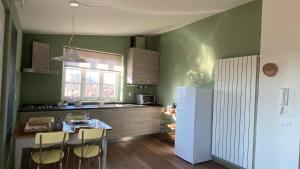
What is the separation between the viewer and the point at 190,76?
4.84m

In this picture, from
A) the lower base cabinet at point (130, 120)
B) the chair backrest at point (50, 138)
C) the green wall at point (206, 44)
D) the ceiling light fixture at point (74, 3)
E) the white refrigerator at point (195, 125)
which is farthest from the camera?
the lower base cabinet at point (130, 120)

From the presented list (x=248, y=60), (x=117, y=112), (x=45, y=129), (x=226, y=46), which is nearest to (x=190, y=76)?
(x=226, y=46)

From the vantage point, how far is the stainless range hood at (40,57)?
4387 mm

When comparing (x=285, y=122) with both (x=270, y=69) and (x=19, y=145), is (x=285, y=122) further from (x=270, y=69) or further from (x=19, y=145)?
(x=19, y=145)

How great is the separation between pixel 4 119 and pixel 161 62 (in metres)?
4.21

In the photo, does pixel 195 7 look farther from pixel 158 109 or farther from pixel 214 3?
pixel 158 109

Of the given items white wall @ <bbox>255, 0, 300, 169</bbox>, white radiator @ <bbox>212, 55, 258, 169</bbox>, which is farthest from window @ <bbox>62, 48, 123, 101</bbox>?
white wall @ <bbox>255, 0, 300, 169</bbox>

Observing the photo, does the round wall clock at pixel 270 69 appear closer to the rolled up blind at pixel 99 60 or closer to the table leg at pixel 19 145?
the table leg at pixel 19 145

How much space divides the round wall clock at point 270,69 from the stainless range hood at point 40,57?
13.0ft

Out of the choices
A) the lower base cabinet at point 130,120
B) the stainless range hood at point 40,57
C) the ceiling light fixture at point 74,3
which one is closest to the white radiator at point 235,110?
the lower base cabinet at point 130,120

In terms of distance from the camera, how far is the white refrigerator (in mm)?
3844

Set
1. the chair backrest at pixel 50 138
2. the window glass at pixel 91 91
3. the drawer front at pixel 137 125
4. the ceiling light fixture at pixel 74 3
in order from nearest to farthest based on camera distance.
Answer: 1. the chair backrest at pixel 50 138
2. the ceiling light fixture at pixel 74 3
3. the drawer front at pixel 137 125
4. the window glass at pixel 91 91

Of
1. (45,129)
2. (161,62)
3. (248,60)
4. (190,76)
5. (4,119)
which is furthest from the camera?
(161,62)

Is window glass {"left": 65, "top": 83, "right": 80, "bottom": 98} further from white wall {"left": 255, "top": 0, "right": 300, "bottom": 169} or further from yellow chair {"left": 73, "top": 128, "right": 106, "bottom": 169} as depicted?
white wall {"left": 255, "top": 0, "right": 300, "bottom": 169}
